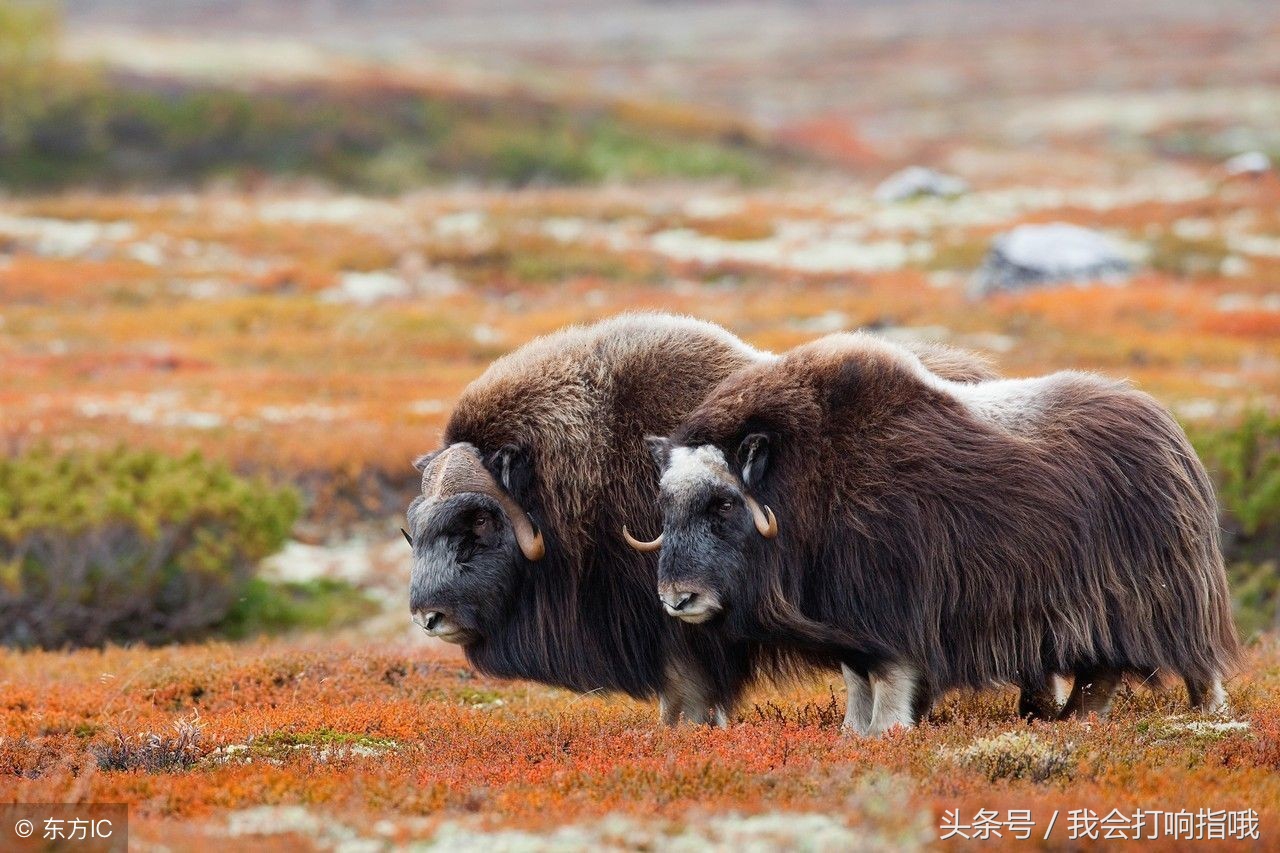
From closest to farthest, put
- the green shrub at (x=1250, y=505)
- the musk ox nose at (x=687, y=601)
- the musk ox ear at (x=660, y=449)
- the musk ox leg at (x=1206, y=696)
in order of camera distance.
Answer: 1. the musk ox nose at (x=687, y=601)
2. the musk ox ear at (x=660, y=449)
3. the musk ox leg at (x=1206, y=696)
4. the green shrub at (x=1250, y=505)

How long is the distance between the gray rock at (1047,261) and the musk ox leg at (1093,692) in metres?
19.5

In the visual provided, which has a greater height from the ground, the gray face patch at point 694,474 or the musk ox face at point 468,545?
the gray face patch at point 694,474

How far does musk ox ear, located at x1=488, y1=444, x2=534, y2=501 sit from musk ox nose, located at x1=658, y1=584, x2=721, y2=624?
2.91ft

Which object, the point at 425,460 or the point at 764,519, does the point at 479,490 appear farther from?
the point at 764,519

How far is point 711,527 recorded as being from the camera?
5562 mm

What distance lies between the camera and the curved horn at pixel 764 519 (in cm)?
551

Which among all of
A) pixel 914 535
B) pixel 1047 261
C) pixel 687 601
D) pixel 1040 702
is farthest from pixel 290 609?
pixel 1047 261

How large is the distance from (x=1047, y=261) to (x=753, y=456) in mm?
21373

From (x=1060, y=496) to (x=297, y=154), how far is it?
40.6 metres

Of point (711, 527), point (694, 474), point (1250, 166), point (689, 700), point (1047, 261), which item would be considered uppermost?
point (694, 474)

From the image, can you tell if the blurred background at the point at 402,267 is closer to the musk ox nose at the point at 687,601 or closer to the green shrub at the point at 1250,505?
the green shrub at the point at 1250,505

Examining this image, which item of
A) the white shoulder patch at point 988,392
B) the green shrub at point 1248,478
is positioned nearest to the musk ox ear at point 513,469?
the white shoulder patch at point 988,392

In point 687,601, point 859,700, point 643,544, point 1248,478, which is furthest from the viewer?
point 1248,478

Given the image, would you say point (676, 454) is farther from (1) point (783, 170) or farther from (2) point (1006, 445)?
(1) point (783, 170)
